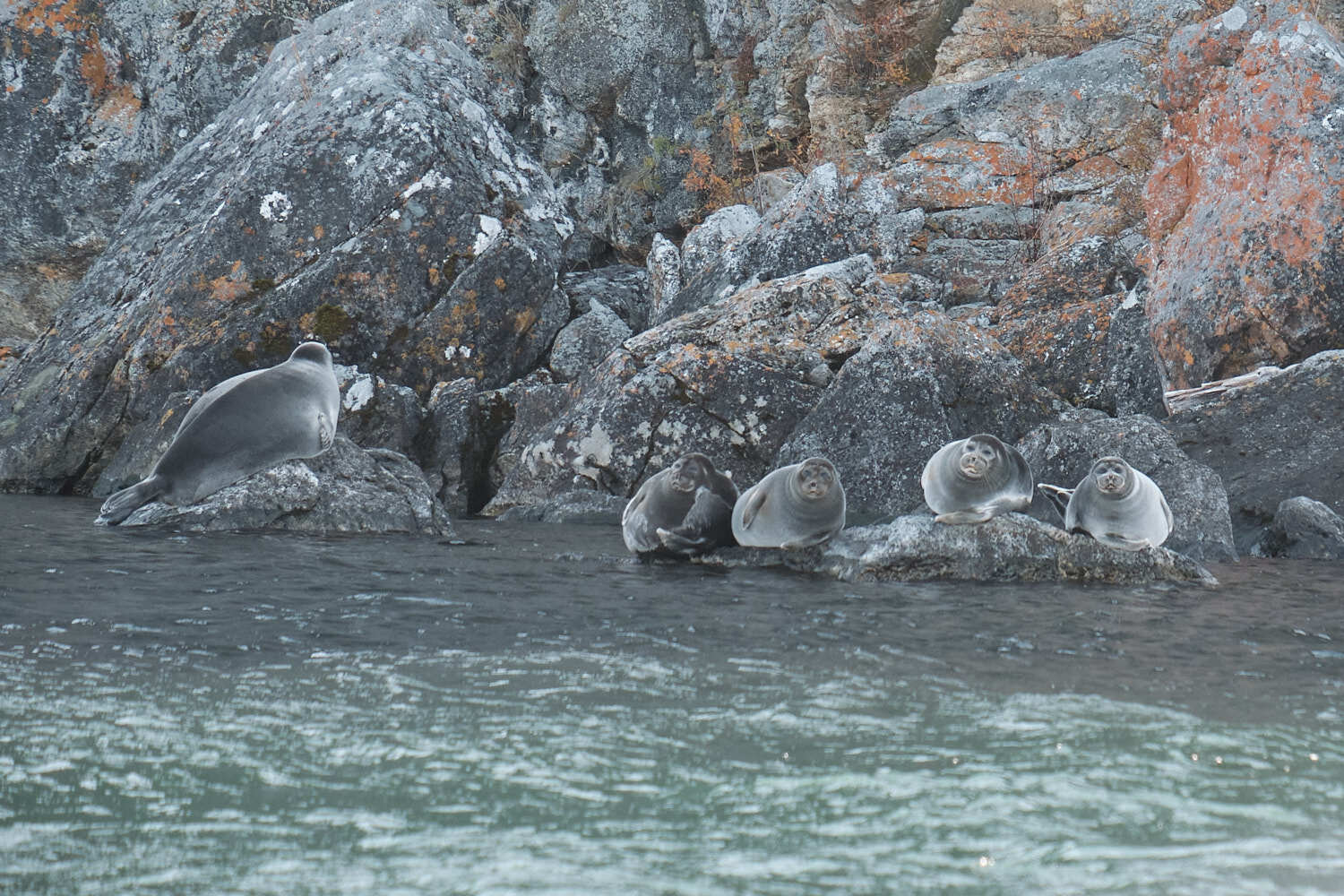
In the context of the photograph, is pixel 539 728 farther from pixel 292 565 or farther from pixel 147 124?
pixel 147 124

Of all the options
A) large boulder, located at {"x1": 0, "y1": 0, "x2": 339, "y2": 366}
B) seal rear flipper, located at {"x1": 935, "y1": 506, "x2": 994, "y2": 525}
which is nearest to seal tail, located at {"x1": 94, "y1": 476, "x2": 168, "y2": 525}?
seal rear flipper, located at {"x1": 935, "y1": 506, "x2": 994, "y2": 525}

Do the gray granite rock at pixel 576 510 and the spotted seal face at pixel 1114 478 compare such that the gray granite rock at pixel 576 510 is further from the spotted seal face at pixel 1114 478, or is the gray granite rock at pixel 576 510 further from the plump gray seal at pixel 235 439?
the spotted seal face at pixel 1114 478

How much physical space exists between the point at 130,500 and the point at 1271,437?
8.11m

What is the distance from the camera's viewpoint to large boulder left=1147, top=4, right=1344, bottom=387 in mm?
9641

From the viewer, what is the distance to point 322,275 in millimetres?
12297

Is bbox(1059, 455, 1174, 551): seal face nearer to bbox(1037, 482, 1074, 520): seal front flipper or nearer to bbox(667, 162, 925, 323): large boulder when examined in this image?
bbox(1037, 482, 1074, 520): seal front flipper

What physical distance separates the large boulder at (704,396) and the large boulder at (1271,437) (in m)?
2.78

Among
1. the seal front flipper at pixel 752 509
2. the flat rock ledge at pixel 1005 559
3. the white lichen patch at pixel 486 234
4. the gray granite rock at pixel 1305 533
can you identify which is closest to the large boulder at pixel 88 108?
the white lichen patch at pixel 486 234

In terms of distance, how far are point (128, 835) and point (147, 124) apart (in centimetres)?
1760

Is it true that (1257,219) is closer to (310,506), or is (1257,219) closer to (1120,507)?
(1120,507)

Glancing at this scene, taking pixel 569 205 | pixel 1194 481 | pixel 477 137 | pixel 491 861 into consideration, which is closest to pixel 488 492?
pixel 477 137

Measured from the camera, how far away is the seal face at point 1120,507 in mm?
6660

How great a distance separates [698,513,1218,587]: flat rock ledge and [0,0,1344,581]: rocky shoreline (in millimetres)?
23

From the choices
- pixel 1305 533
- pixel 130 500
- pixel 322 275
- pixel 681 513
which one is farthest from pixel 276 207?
pixel 1305 533
